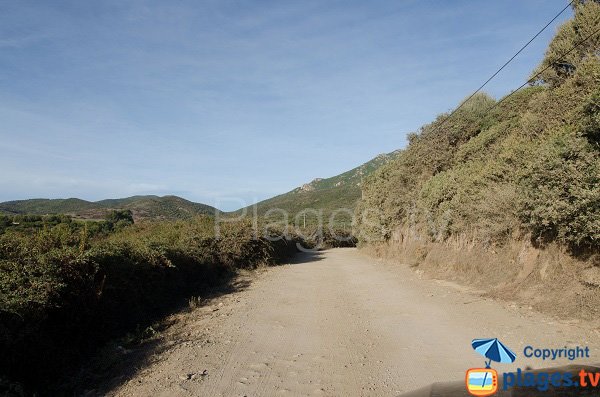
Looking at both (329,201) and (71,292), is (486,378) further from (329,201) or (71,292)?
(329,201)

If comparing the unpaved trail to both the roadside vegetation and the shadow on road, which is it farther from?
the roadside vegetation

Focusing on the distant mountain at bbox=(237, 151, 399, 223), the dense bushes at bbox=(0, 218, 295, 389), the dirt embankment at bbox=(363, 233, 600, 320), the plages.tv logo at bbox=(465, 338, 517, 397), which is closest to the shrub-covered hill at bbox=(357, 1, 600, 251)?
the dirt embankment at bbox=(363, 233, 600, 320)

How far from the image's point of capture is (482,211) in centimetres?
1225

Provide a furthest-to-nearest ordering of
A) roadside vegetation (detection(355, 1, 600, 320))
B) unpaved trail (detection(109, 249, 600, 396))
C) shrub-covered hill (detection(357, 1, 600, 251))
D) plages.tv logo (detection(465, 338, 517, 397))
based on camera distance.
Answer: shrub-covered hill (detection(357, 1, 600, 251)) → roadside vegetation (detection(355, 1, 600, 320)) → unpaved trail (detection(109, 249, 600, 396)) → plages.tv logo (detection(465, 338, 517, 397))

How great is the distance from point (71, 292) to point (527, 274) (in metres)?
10.0

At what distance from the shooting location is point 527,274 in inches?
388

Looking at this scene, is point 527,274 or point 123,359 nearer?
point 123,359

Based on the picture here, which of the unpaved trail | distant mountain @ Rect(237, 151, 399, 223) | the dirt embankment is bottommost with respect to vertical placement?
the unpaved trail

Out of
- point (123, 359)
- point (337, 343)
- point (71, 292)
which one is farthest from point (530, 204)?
point (71, 292)

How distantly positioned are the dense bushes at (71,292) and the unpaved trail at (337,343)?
1193 mm

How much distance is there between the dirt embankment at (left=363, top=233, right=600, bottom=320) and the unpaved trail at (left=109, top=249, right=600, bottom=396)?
0.52 meters

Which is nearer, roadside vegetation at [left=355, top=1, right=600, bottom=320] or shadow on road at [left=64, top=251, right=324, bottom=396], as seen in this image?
shadow on road at [left=64, top=251, right=324, bottom=396]

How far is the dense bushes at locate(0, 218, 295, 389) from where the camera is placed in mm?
5582

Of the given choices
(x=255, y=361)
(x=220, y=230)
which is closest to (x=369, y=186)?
(x=220, y=230)
